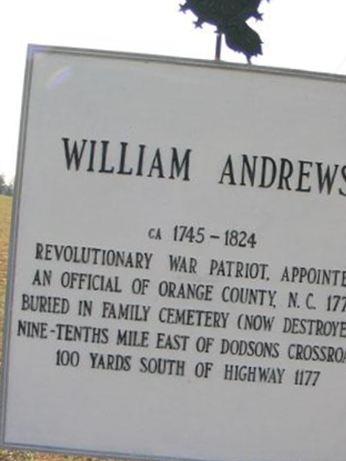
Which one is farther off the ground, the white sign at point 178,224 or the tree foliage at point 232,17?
the tree foliage at point 232,17

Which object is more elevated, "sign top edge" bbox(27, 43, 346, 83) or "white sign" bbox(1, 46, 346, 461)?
"sign top edge" bbox(27, 43, 346, 83)

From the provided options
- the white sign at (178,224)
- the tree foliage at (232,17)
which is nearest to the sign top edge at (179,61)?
the white sign at (178,224)

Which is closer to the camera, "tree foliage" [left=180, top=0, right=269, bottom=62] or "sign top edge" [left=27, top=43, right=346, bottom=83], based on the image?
"sign top edge" [left=27, top=43, right=346, bottom=83]

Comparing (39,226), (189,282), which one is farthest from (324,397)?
(39,226)

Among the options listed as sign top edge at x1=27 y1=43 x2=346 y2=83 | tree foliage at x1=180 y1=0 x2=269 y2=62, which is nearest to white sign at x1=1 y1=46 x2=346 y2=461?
sign top edge at x1=27 y1=43 x2=346 y2=83

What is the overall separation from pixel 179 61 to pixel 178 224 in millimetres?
757

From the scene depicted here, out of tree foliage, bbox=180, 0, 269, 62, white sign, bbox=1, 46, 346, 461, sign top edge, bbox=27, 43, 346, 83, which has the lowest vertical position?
white sign, bbox=1, 46, 346, 461

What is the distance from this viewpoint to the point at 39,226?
10.4 feet

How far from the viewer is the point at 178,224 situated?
3.20m

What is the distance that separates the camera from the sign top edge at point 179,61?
3.16 m

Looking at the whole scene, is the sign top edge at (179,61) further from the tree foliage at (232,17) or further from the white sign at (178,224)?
the tree foliage at (232,17)

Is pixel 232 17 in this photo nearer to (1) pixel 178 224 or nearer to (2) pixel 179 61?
(2) pixel 179 61

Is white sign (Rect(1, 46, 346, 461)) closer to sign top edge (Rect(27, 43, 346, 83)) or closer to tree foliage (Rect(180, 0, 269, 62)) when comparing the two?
sign top edge (Rect(27, 43, 346, 83))

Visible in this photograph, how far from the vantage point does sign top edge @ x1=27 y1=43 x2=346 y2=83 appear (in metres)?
3.16
